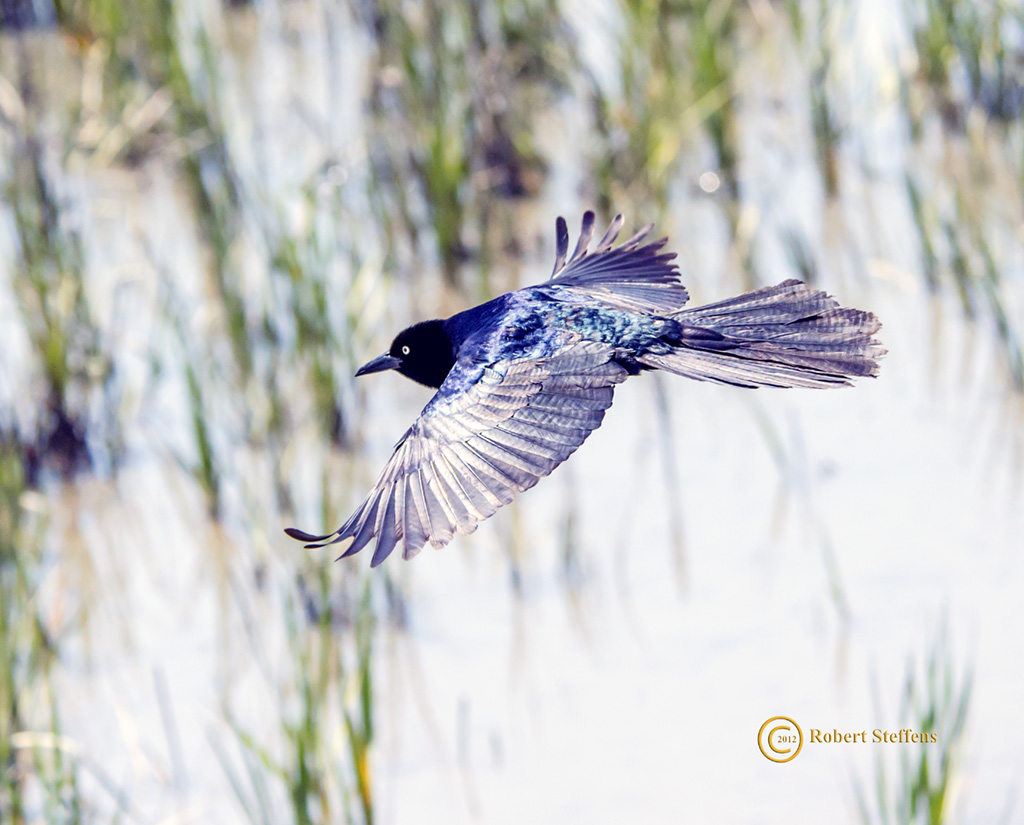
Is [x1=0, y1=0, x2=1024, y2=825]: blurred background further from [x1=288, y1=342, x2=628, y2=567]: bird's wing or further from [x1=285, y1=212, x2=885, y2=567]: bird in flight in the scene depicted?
[x1=288, y1=342, x2=628, y2=567]: bird's wing

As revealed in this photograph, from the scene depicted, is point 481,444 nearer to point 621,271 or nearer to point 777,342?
point 777,342

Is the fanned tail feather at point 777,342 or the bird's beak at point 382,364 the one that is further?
the bird's beak at point 382,364

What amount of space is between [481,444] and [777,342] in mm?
491

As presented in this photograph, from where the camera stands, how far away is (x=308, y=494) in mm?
4270

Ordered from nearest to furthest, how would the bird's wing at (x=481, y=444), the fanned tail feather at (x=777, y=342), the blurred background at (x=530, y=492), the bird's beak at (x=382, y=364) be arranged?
the bird's wing at (x=481, y=444), the fanned tail feather at (x=777, y=342), the bird's beak at (x=382, y=364), the blurred background at (x=530, y=492)

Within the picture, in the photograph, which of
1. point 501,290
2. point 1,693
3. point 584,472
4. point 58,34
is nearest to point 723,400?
point 584,472

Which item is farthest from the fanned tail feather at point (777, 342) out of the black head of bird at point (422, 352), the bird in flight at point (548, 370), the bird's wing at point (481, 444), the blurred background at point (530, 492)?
the blurred background at point (530, 492)

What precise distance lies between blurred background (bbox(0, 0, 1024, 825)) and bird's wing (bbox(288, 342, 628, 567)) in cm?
87

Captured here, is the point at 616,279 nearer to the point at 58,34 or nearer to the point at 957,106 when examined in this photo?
the point at 957,106

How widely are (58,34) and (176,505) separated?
4.04 m

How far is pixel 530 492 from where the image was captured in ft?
14.0

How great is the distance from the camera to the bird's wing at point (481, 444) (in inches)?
67.8

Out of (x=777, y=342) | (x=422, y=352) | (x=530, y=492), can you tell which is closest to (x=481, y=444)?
(x=777, y=342)

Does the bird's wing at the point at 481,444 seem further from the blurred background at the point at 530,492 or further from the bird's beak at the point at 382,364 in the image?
the blurred background at the point at 530,492
